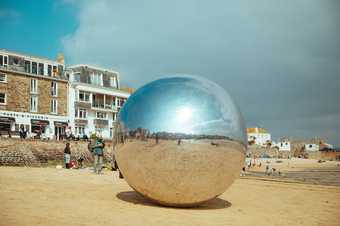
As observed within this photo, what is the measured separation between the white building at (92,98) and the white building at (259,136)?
318ft

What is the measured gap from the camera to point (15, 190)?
1184cm

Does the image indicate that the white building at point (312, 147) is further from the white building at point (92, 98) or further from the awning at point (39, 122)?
the awning at point (39, 122)

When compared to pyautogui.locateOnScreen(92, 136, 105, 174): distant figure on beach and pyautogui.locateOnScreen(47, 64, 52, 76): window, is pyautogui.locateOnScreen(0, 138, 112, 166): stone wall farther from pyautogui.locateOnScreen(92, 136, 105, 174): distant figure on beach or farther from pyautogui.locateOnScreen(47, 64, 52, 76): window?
pyautogui.locateOnScreen(92, 136, 105, 174): distant figure on beach

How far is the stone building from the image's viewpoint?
176 feet

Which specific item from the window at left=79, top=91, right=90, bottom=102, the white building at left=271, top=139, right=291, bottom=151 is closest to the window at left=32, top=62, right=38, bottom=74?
the window at left=79, top=91, right=90, bottom=102

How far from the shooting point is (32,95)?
57.7 metres

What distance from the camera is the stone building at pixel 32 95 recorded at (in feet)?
176

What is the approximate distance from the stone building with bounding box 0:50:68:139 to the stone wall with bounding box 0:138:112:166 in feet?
27.1

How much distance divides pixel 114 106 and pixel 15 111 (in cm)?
2319

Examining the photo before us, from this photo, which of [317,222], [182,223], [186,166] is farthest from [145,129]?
[317,222]

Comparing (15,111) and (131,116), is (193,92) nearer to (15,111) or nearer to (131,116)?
(131,116)

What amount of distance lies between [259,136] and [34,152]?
13296 cm

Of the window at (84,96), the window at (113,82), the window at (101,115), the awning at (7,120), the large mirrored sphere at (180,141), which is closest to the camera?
the large mirrored sphere at (180,141)

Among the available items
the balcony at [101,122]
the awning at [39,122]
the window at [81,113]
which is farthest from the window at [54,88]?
the balcony at [101,122]
